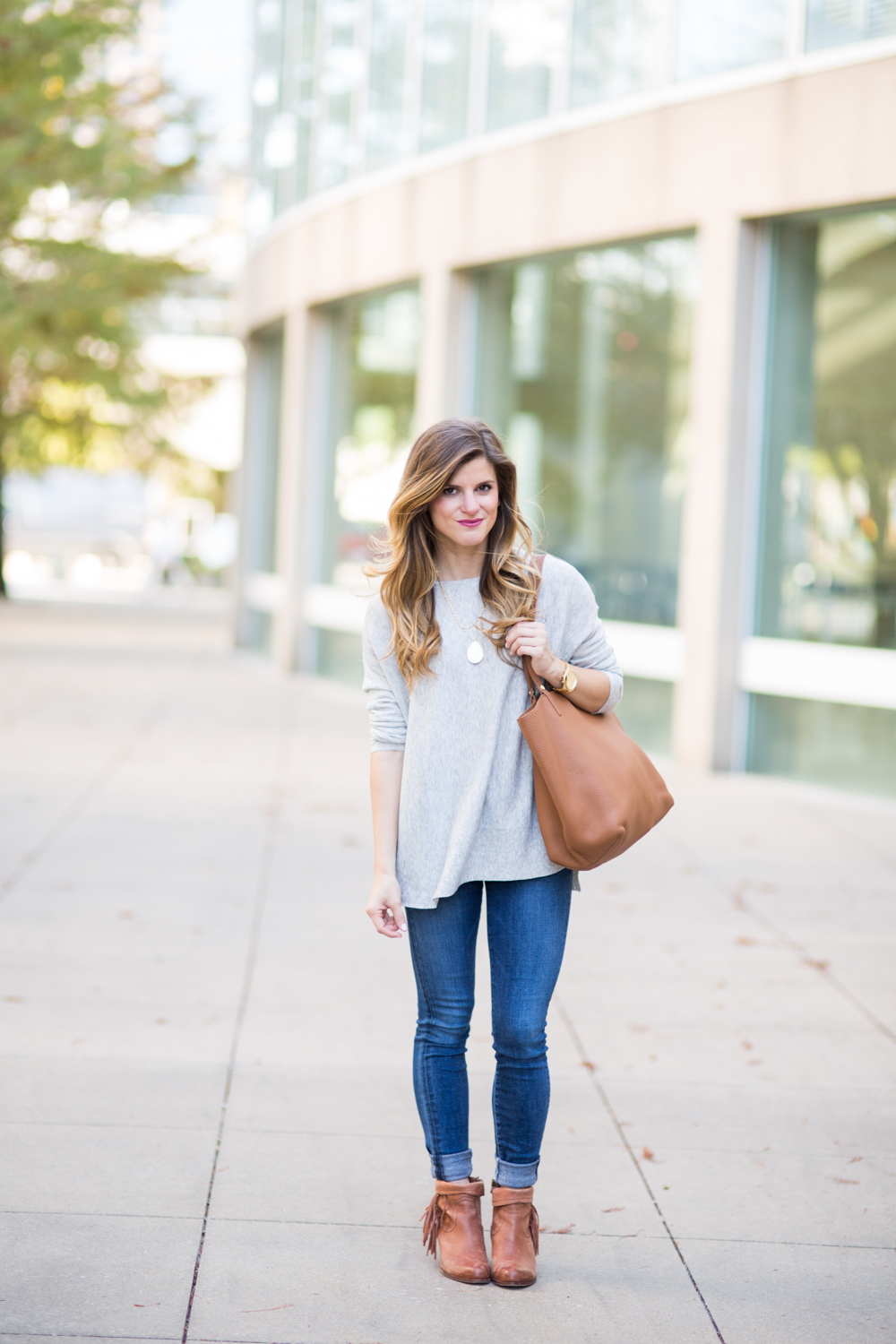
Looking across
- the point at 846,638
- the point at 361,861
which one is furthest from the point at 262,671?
the point at 361,861

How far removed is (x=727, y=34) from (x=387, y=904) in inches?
377

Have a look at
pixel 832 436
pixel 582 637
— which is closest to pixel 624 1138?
pixel 582 637

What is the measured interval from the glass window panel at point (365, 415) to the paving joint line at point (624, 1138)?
35.5ft

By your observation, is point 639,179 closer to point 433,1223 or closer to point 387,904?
point 387,904

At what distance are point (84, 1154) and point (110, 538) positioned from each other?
5527 centimetres

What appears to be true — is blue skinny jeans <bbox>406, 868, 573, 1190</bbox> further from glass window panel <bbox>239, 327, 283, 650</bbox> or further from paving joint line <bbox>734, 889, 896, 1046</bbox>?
glass window panel <bbox>239, 327, 283, 650</bbox>

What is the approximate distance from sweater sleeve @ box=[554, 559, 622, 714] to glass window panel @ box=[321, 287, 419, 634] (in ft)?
40.6

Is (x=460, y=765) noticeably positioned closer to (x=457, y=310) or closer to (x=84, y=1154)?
(x=84, y=1154)

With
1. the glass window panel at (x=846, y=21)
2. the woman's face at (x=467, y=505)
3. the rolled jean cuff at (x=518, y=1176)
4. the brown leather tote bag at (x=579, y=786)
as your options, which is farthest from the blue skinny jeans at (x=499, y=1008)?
the glass window panel at (x=846, y=21)

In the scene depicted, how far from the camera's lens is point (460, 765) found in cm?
332

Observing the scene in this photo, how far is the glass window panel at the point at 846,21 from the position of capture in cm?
1009

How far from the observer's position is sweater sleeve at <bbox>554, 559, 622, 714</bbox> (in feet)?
11.2

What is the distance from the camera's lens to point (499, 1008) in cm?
334

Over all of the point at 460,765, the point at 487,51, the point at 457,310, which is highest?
the point at 487,51
